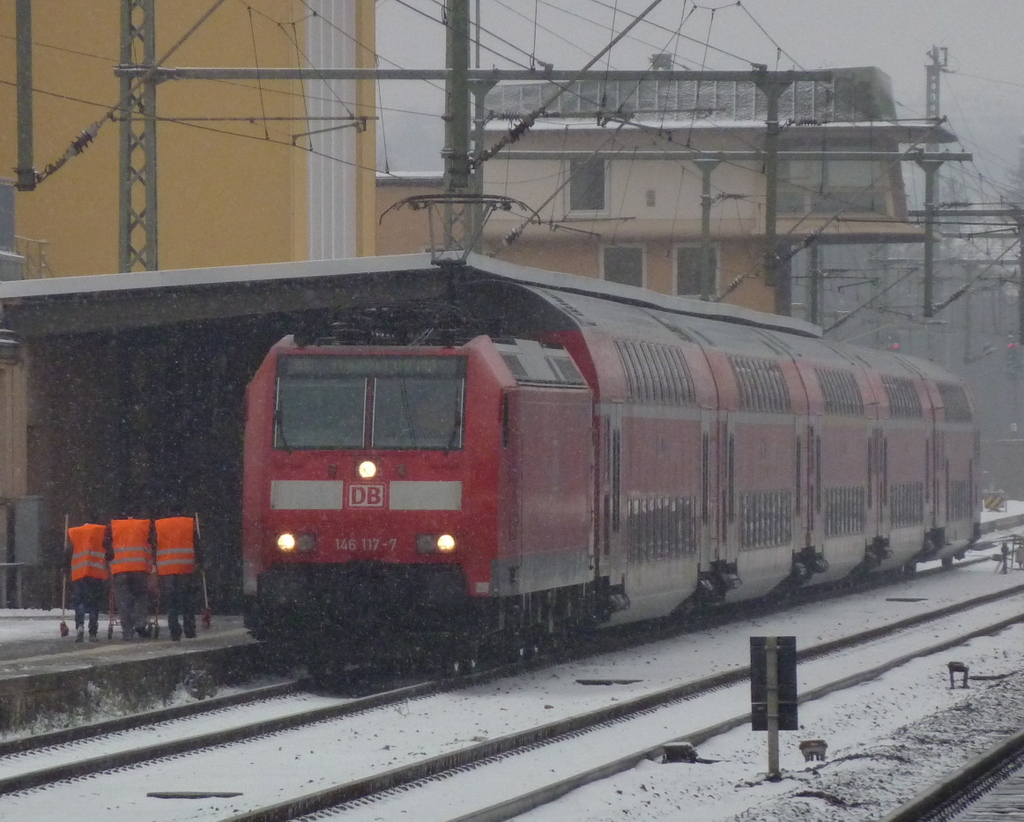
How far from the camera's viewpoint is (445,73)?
22.6 metres

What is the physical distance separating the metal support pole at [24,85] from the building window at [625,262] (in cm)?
4539

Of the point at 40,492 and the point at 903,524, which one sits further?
the point at 903,524

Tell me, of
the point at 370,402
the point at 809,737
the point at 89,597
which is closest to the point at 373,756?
the point at 809,737

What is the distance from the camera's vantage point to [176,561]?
60.1 feet

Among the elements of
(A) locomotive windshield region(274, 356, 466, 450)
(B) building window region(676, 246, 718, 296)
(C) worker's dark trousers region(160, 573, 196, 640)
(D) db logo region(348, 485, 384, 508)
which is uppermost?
(B) building window region(676, 246, 718, 296)

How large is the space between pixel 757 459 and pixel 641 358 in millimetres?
4377

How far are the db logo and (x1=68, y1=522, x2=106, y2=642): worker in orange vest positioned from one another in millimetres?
3043

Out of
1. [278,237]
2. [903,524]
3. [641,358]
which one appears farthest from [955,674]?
[278,237]

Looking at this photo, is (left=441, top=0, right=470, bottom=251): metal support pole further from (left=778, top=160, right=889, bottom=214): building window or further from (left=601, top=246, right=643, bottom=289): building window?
(left=601, top=246, right=643, bottom=289): building window

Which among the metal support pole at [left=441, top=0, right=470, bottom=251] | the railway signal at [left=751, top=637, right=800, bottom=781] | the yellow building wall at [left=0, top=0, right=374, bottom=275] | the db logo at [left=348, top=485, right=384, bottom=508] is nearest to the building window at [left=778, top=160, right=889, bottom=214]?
the yellow building wall at [left=0, top=0, right=374, bottom=275]

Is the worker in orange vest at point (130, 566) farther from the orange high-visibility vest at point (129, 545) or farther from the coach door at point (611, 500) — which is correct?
the coach door at point (611, 500)

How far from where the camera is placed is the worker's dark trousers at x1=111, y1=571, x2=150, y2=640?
60.3 feet

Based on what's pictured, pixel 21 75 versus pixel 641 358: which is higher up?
pixel 21 75

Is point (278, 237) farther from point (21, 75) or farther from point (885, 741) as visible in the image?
point (885, 741)
